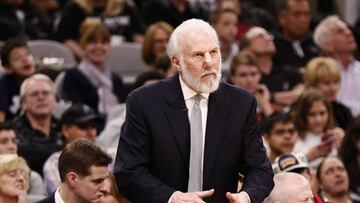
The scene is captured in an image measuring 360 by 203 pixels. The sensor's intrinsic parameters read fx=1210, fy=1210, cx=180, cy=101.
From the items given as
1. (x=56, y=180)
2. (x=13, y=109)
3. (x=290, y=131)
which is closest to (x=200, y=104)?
(x=56, y=180)

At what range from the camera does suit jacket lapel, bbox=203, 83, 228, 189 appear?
576 cm

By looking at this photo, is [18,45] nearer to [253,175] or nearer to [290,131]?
[290,131]

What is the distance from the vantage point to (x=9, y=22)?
40.6 feet

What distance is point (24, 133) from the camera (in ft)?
30.9

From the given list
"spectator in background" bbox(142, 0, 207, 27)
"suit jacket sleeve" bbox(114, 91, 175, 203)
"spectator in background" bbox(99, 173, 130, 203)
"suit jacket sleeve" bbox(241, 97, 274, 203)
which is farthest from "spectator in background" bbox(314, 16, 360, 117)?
"suit jacket sleeve" bbox(114, 91, 175, 203)

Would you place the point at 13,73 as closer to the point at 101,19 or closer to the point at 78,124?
the point at 78,124

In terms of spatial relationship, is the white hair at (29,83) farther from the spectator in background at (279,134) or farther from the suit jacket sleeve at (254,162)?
the suit jacket sleeve at (254,162)

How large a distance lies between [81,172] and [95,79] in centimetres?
420

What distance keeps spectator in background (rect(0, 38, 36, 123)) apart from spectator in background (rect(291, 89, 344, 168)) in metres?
2.33

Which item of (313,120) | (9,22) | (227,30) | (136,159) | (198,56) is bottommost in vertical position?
(313,120)

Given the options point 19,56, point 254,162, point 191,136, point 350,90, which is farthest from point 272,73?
point 191,136

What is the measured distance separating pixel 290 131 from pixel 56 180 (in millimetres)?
1888

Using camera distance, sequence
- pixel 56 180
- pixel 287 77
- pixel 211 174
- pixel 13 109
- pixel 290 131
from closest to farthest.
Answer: pixel 211 174, pixel 56 180, pixel 290 131, pixel 13 109, pixel 287 77

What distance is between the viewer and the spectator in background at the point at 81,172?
677 cm
